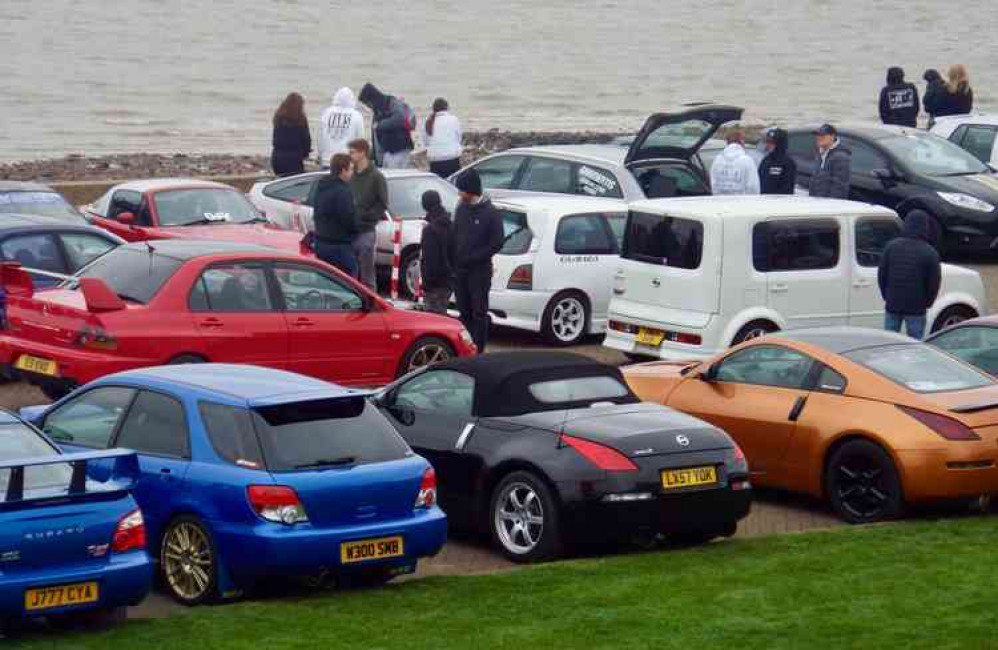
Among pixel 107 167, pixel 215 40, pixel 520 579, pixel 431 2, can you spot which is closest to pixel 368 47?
pixel 215 40

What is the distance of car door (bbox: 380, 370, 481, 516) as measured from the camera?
1295 cm

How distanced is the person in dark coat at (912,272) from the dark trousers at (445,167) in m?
11.0

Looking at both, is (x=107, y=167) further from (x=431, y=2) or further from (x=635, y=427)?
(x=431, y=2)

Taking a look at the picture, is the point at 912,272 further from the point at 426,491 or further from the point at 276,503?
the point at 276,503

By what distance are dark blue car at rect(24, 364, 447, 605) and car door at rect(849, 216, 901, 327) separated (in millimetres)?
9271

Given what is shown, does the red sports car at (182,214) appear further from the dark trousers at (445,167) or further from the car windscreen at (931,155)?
the car windscreen at (931,155)

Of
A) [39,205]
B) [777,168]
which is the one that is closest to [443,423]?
[39,205]

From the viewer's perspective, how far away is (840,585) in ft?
36.7

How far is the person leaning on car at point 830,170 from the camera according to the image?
78.2 feet

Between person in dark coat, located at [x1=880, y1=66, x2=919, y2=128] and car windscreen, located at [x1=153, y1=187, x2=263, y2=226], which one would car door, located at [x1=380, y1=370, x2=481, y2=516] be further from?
person in dark coat, located at [x1=880, y1=66, x2=919, y2=128]

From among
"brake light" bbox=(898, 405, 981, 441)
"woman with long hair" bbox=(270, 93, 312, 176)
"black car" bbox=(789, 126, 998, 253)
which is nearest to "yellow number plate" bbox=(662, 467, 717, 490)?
"brake light" bbox=(898, 405, 981, 441)

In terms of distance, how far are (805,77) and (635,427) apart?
71.4m

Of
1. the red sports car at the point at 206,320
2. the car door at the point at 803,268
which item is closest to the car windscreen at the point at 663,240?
the car door at the point at 803,268

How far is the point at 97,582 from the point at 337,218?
10.7 meters
